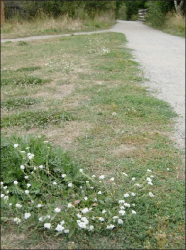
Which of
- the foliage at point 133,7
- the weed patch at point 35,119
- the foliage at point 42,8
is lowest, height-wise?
the weed patch at point 35,119

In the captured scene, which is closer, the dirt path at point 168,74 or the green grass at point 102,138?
the green grass at point 102,138

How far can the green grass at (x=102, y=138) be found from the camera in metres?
2.09

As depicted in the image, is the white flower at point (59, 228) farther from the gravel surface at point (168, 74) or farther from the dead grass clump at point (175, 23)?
the dead grass clump at point (175, 23)

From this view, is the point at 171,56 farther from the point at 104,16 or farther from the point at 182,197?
the point at 104,16

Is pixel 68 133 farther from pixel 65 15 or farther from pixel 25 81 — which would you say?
pixel 65 15

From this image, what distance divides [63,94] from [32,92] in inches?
24.3

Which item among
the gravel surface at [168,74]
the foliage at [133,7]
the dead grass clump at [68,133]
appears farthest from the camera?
the foliage at [133,7]

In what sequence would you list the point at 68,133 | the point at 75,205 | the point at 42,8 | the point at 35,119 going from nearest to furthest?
the point at 75,205
the point at 68,133
the point at 35,119
the point at 42,8

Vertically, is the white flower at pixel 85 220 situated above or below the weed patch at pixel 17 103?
below

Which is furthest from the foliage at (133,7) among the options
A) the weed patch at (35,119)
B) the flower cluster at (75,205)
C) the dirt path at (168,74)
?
the flower cluster at (75,205)

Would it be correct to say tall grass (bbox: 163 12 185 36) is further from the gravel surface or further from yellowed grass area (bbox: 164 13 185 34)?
the gravel surface

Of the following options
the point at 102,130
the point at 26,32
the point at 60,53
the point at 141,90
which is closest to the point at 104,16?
the point at 26,32

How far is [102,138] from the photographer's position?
3584 millimetres

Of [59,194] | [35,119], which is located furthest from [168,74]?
[59,194]
